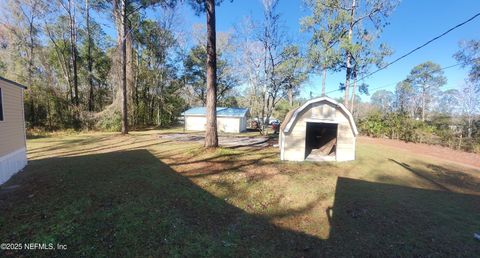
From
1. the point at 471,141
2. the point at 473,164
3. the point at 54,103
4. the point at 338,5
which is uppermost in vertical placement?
the point at 338,5

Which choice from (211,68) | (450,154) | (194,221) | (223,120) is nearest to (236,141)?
(211,68)

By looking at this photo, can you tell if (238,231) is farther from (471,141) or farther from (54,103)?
(54,103)

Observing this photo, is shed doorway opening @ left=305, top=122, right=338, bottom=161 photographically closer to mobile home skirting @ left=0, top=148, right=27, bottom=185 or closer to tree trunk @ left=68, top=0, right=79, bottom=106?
mobile home skirting @ left=0, top=148, right=27, bottom=185

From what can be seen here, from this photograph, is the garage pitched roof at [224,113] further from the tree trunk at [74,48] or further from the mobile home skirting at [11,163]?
the mobile home skirting at [11,163]

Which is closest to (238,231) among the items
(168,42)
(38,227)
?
(38,227)

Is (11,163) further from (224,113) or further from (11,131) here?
(224,113)

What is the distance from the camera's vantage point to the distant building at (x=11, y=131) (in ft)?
19.5

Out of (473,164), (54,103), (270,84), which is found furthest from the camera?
(270,84)

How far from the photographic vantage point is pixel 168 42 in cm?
2752

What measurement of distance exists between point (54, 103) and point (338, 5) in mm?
28202

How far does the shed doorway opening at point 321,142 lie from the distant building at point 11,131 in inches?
425

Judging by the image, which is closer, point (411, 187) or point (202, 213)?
point (202, 213)

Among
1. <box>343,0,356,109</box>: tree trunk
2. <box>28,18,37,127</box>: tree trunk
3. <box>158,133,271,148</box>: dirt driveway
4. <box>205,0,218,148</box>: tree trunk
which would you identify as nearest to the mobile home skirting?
<box>205,0,218,148</box>: tree trunk

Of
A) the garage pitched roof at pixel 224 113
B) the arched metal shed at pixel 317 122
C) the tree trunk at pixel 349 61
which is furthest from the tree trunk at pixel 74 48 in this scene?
the tree trunk at pixel 349 61
